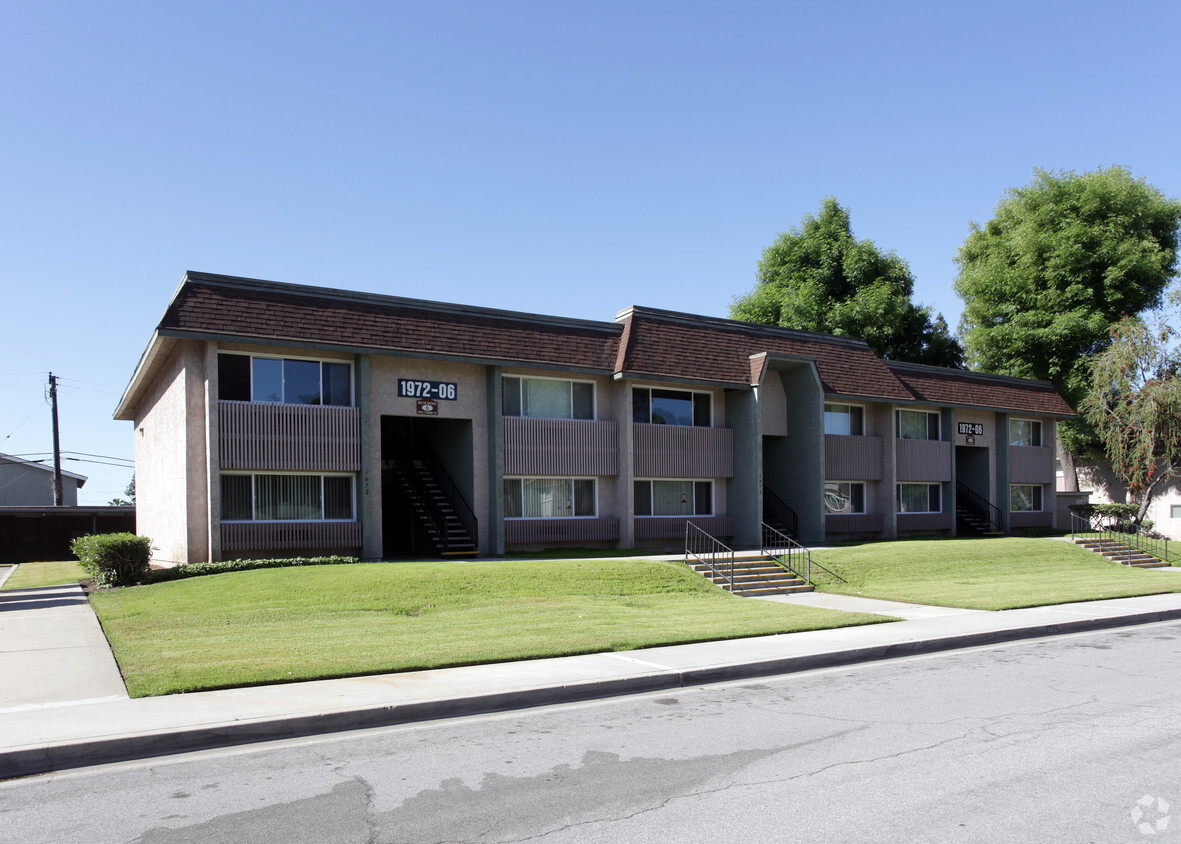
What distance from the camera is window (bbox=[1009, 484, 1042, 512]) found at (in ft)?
127

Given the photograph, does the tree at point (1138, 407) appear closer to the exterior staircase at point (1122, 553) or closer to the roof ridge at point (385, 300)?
the exterior staircase at point (1122, 553)

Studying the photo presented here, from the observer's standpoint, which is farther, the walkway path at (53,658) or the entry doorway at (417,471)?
the entry doorway at (417,471)

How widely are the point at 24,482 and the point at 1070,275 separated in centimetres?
6103

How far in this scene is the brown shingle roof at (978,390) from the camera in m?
34.1

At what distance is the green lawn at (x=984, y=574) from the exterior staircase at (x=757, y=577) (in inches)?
30.6

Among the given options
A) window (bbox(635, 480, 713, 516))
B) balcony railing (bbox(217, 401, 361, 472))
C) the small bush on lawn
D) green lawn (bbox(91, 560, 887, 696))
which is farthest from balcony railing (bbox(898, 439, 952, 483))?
the small bush on lawn

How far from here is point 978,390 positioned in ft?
119

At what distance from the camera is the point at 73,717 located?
8.15 metres

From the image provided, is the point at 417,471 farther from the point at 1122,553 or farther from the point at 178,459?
the point at 1122,553

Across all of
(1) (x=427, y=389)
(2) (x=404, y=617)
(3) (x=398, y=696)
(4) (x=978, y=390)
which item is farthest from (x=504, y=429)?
(4) (x=978, y=390)

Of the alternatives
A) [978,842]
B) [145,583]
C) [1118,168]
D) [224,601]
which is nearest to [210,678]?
[224,601]

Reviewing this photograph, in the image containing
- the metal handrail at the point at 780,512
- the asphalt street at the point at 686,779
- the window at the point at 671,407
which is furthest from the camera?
the metal handrail at the point at 780,512

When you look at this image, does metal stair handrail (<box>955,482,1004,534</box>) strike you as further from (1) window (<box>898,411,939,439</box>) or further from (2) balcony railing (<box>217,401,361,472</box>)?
(2) balcony railing (<box>217,401,361,472</box>)

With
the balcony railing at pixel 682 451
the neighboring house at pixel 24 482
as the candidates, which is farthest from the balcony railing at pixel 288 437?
the neighboring house at pixel 24 482
